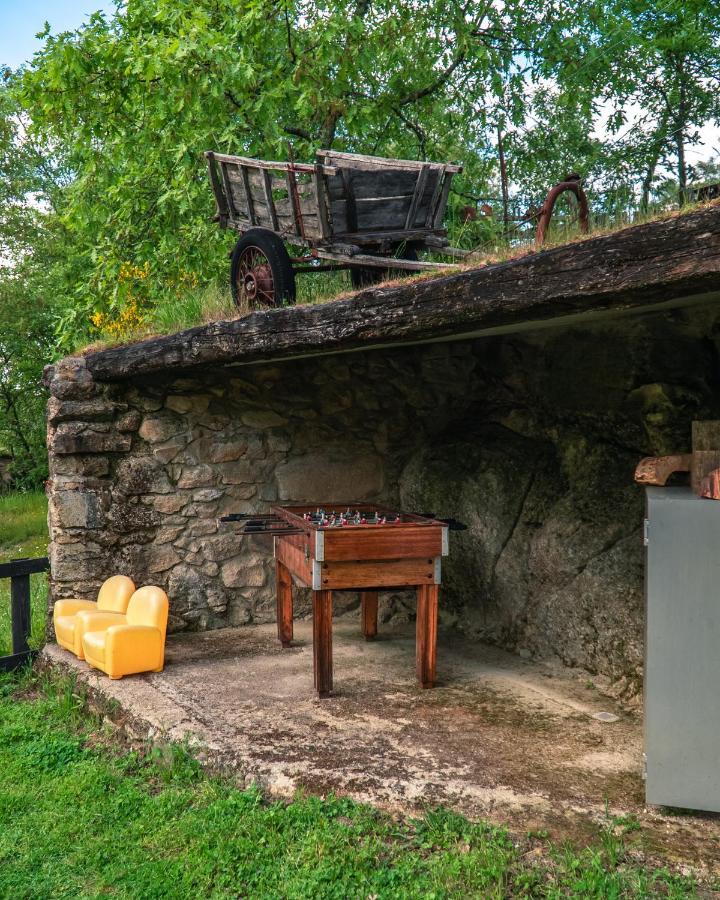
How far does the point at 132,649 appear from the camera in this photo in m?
5.31

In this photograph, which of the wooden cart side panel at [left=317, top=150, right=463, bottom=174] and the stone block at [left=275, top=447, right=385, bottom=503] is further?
the stone block at [left=275, top=447, right=385, bottom=503]

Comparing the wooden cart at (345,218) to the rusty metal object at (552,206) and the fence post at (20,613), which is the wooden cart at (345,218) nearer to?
the rusty metal object at (552,206)

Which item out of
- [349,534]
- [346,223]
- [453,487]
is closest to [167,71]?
[346,223]

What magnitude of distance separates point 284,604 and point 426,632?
4.71 ft

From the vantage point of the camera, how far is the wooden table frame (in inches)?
189

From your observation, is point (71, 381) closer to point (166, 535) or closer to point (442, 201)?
point (166, 535)

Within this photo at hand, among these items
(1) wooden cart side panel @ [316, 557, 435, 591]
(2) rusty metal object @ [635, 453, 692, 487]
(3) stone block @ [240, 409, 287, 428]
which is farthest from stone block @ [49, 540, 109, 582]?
(2) rusty metal object @ [635, 453, 692, 487]

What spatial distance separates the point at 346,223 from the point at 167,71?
5.31 metres

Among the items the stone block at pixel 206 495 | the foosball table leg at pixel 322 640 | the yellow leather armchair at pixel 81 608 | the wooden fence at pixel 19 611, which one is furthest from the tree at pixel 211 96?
the foosball table leg at pixel 322 640

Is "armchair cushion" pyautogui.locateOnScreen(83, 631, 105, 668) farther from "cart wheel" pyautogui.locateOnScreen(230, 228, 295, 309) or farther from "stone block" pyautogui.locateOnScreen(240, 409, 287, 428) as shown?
"cart wheel" pyautogui.locateOnScreen(230, 228, 295, 309)

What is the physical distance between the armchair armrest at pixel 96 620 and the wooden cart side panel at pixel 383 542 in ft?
6.10

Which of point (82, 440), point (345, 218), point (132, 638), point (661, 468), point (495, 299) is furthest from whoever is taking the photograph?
point (82, 440)

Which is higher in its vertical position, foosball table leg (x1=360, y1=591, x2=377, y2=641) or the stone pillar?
the stone pillar

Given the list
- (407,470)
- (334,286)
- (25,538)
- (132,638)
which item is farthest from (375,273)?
(25,538)
